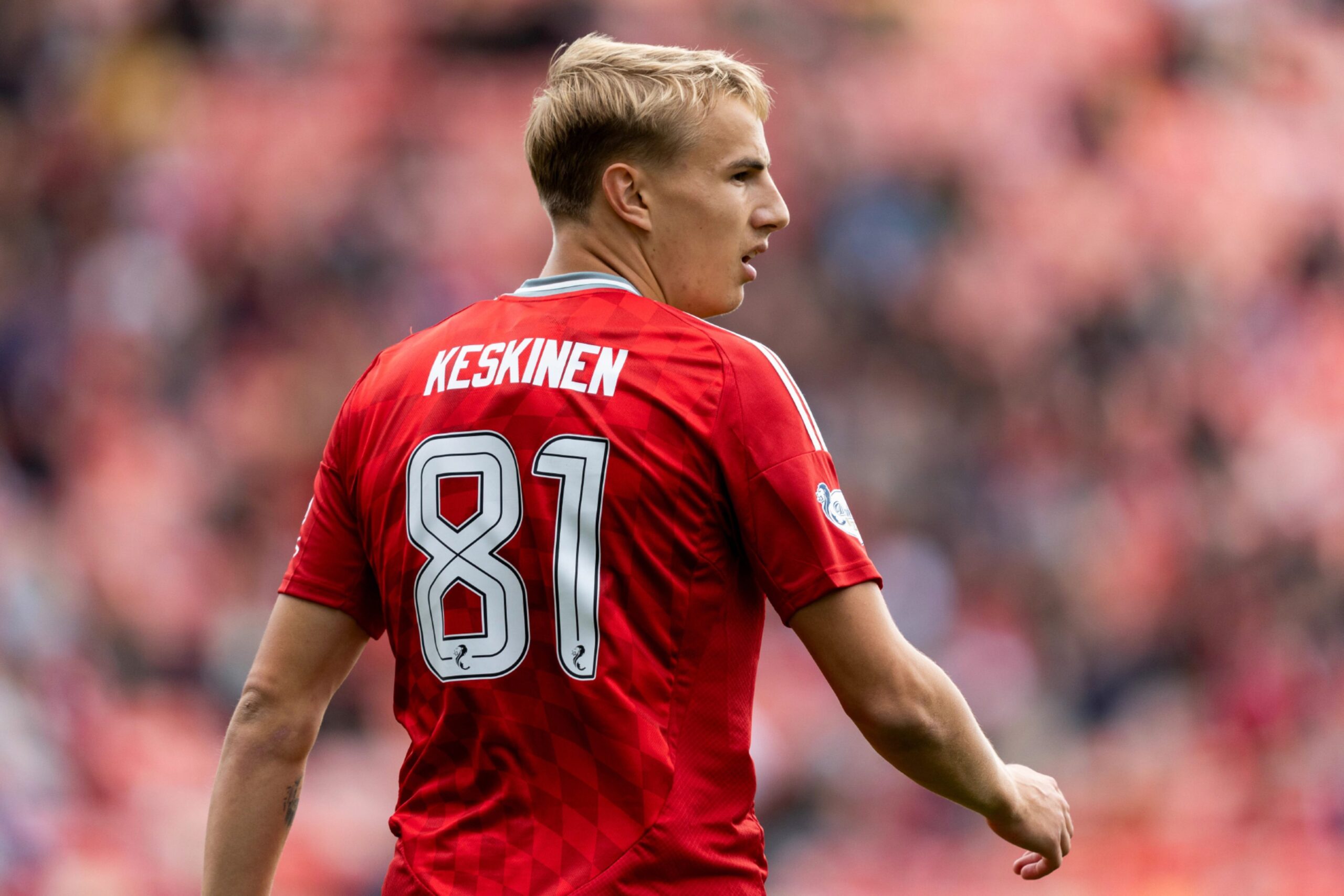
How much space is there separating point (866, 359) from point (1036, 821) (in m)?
5.20

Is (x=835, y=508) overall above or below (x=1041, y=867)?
above

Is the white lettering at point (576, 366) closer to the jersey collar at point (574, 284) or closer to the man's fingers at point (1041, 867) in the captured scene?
the jersey collar at point (574, 284)

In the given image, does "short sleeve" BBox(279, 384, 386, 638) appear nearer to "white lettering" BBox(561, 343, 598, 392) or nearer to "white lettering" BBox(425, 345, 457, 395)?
"white lettering" BBox(425, 345, 457, 395)

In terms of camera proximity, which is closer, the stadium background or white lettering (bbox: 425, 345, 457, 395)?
white lettering (bbox: 425, 345, 457, 395)

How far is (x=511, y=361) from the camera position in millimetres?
1607

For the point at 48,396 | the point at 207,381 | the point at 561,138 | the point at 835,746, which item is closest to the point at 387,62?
the point at 207,381

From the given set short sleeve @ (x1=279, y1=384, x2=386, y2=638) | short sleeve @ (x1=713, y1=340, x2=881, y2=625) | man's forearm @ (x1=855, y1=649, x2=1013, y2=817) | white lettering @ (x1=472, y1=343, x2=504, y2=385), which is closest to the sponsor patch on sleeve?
short sleeve @ (x1=713, y1=340, x2=881, y2=625)

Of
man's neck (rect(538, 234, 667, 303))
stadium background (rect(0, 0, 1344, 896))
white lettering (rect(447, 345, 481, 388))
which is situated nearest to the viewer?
white lettering (rect(447, 345, 481, 388))

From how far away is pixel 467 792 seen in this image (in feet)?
5.16

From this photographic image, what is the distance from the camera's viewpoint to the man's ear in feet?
5.65

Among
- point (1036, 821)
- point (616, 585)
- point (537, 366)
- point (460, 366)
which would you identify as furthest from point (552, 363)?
point (1036, 821)

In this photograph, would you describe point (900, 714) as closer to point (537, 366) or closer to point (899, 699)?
point (899, 699)

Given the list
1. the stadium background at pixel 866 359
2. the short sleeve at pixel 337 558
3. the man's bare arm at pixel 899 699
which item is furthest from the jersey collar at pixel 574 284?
the stadium background at pixel 866 359

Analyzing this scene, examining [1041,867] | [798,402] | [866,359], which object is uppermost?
[866,359]
